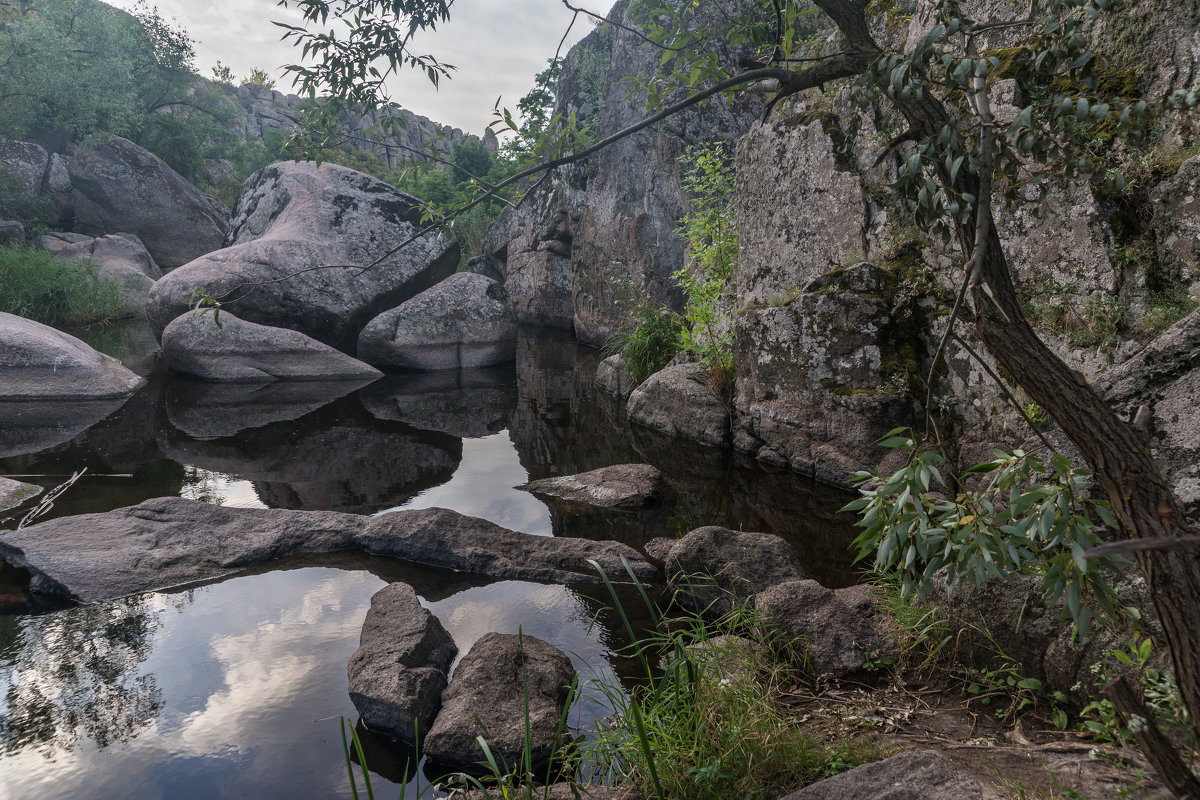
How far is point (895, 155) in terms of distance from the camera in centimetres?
659

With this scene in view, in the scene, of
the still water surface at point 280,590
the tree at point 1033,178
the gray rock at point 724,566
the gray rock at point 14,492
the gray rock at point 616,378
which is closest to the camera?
the tree at point 1033,178

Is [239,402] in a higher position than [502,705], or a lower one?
higher

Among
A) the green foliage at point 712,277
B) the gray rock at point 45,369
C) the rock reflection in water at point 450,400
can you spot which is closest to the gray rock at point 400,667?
the rock reflection in water at point 450,400

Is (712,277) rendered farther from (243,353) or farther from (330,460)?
(243,353)

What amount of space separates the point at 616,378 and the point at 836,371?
4.79m

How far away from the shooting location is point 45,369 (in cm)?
952

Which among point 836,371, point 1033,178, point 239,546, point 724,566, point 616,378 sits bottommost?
point 239,546

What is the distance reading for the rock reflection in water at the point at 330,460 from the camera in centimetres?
644

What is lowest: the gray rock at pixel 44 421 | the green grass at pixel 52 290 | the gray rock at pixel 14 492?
the gray rock at pixel 14 492

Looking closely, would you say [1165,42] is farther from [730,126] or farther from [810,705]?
[730,126]

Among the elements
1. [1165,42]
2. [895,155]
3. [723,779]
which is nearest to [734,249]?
[895,155]

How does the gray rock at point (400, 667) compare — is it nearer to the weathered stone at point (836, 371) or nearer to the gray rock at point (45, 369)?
the weathered stone at point (836, 371)

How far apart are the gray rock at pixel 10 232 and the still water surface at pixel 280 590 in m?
11.8

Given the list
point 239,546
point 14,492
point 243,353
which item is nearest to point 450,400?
point 243,353
